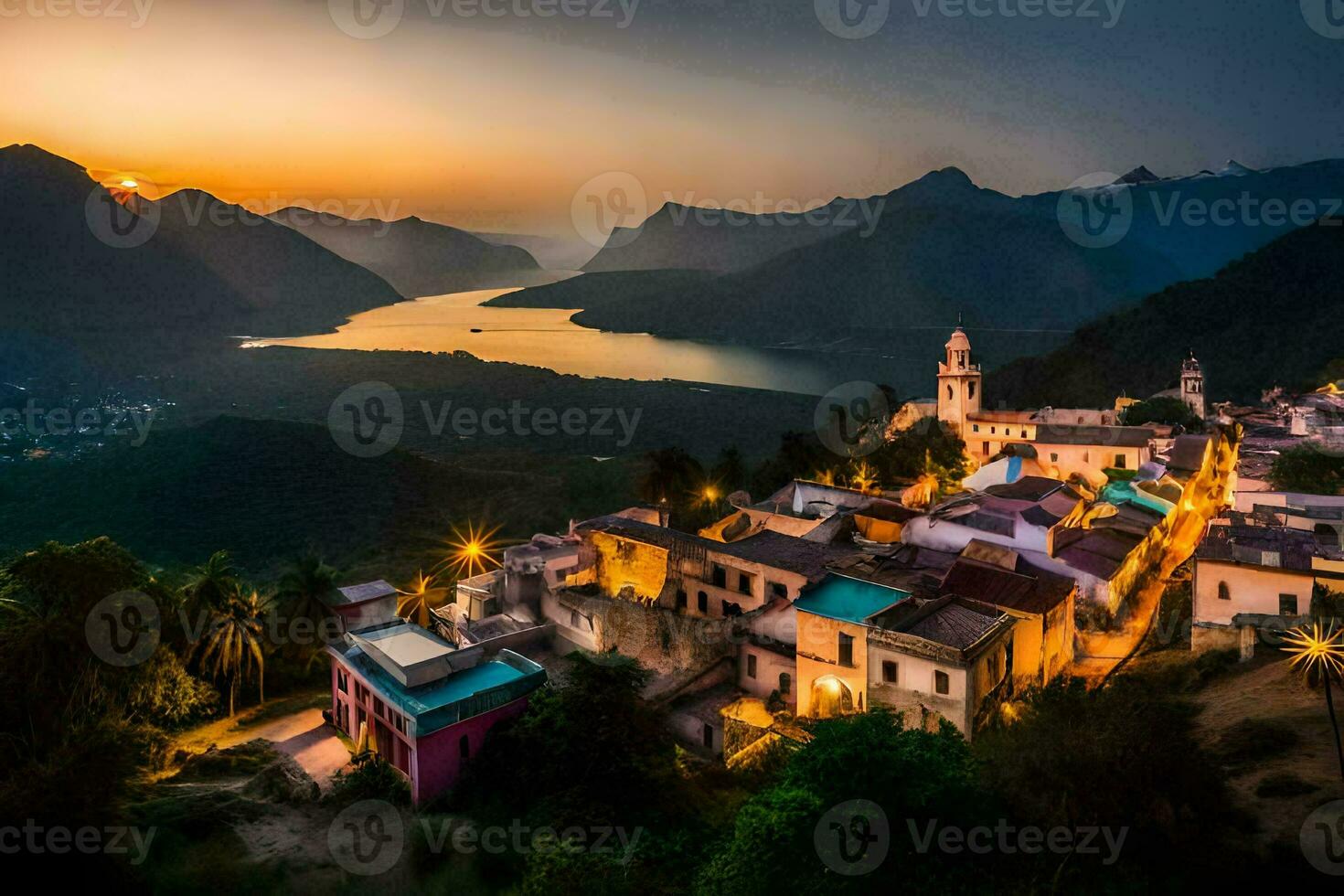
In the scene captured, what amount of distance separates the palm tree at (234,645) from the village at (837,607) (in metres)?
1.95

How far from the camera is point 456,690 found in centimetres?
1499

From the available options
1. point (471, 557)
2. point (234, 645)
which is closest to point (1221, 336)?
point (471, 557)

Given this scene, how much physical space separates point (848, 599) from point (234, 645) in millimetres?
13314

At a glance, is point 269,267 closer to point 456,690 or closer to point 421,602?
point 421,602

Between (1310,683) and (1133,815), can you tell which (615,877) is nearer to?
(1133,815)

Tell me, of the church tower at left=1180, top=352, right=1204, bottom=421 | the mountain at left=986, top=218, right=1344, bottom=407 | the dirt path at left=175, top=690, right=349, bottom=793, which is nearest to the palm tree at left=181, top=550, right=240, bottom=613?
the dirt path at left=175, top=690, right=349, bottom=793

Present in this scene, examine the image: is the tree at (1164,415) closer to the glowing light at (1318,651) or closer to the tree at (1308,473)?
the tree at (1308,473)

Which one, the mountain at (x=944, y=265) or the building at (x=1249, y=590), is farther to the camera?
the mountain at (x=944, y=265)

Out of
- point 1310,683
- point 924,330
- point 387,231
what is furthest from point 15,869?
point 387,231

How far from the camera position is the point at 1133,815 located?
9875 mm

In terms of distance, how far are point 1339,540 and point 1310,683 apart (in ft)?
19.9

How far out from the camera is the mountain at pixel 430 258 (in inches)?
5276

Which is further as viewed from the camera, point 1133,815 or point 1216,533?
point 1216,533

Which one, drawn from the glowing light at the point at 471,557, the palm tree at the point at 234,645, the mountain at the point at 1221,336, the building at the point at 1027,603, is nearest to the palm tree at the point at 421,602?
the glowing light at the point at 471,557
